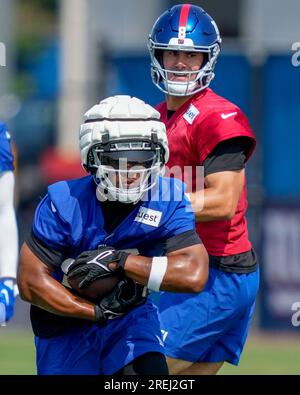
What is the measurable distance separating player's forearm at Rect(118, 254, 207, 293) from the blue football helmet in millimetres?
1382

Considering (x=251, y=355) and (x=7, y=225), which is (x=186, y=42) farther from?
(x=251, y=355)

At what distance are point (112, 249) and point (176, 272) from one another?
0.99 ft

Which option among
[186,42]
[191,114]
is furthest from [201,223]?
[186,42]

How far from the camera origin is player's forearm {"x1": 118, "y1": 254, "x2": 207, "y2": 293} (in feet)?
17.6

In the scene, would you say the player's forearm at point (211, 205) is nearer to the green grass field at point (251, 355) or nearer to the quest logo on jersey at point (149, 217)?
the quest logo on jersey at point (149, 217)

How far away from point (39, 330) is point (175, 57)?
5.78 ft

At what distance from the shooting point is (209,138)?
6332 millimetres

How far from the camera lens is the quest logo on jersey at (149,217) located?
17.9 feet

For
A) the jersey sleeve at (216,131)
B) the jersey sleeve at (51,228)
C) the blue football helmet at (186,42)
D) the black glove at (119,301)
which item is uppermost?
the blue football helmet at (186,42)

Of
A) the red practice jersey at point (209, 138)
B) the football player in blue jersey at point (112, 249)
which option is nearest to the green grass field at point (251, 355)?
the red practice jersey at point (209, 138)

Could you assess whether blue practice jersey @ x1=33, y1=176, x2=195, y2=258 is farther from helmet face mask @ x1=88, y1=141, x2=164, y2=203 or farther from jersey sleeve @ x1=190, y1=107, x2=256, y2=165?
jersey sleeve @ x1=190, y1=107, x2=256, y2=165

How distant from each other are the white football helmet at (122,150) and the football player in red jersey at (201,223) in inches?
35.3
